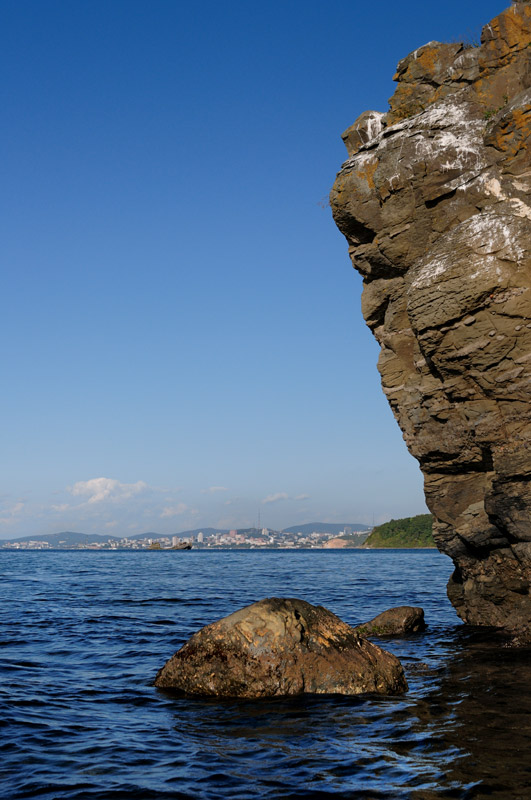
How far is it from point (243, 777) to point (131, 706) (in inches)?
163

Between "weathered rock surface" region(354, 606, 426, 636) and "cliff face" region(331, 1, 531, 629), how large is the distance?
1721 millimetres

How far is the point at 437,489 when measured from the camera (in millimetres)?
20016

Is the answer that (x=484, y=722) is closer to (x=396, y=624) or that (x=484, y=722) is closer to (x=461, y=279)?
(x=396, y=624)

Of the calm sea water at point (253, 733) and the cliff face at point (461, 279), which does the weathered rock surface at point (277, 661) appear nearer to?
the calm sea water at point (253, 733)

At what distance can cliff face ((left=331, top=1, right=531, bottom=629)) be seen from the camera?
1644cm

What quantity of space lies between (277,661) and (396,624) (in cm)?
908

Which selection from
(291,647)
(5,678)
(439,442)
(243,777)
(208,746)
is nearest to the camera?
(243,777)

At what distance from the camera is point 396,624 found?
19953mm

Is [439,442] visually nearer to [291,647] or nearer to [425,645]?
[425,645]

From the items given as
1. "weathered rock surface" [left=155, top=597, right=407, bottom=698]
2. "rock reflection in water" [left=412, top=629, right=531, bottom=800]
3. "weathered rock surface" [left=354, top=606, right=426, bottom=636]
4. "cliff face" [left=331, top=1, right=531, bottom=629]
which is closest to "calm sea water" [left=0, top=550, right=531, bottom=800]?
"rock reflection in water" [left=412, top=629, right=531, bottom=800]

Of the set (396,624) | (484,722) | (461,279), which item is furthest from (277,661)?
(461,279)

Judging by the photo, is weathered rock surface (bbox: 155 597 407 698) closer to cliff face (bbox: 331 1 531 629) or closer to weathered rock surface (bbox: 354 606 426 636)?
cliff face (bbox: 331 1 531 629)

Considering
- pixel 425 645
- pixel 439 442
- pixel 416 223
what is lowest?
pixel 425 645

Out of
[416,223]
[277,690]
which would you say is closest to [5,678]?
[277,690]
